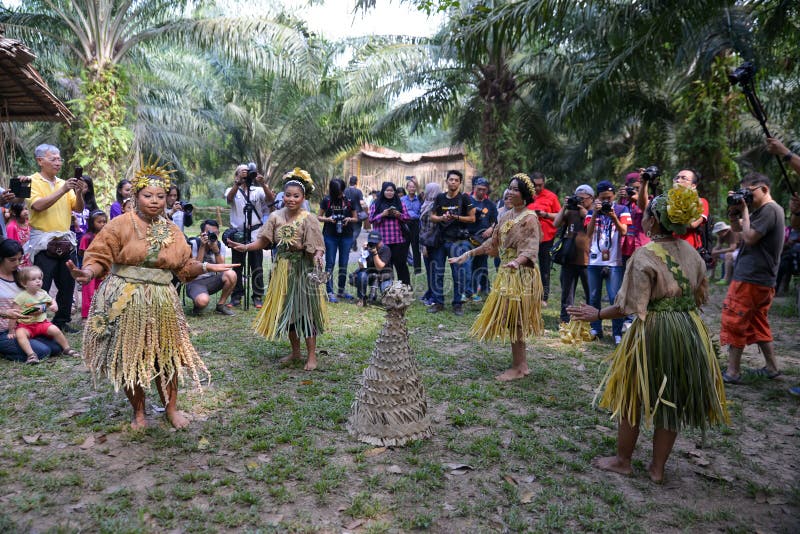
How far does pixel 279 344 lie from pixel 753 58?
9255mm

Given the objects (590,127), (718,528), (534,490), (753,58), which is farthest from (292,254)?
(753,58)

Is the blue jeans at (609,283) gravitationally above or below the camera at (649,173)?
below

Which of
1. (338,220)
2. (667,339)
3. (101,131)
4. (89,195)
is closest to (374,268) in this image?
(338,220)

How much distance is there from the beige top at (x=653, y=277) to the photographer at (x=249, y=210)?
5.08m

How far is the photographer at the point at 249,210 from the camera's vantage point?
7492 mm

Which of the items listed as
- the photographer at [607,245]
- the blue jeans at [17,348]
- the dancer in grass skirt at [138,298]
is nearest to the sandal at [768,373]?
the photographer at [607,245]

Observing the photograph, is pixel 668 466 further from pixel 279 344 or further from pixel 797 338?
pixel 797 338

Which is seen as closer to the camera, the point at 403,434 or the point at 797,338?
the point at 403,434

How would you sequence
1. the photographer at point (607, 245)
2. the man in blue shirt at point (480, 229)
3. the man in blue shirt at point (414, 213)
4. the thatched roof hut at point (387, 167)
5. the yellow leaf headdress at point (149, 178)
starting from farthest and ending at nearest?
the thatched roof hut at point (387, 167)
the man in blue shirt at point (414, 213)
the man in blue shirt at point (480, 229)
the photographer at point (607, 245)
the yellow leaf headdress at point (149, 178)

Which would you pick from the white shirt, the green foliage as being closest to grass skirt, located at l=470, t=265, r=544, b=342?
Answer: the white shirt

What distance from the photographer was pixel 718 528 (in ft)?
9.66

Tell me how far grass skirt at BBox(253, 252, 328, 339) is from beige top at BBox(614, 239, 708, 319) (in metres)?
2.94

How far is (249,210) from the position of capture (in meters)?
7.75

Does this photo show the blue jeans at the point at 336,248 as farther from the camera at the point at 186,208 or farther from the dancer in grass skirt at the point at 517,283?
the dancer in grass skirt at the point at 517,283
